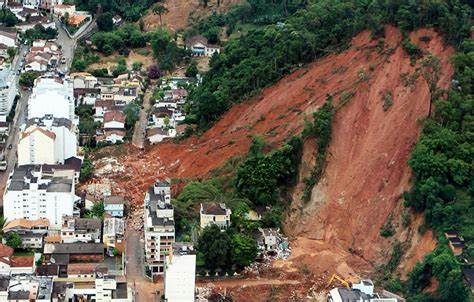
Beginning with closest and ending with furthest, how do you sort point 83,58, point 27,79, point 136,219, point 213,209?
point 213,209 → point 136,219 → point 27,79 → point 83,58

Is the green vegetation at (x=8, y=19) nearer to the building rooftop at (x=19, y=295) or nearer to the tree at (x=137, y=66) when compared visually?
the tree at (x=137, y=66)

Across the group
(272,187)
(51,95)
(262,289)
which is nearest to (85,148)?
Answer: (51,95)

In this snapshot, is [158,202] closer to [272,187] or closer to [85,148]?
[272,187]

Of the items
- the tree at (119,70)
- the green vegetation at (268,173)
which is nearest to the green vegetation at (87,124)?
the tree at (119,70)

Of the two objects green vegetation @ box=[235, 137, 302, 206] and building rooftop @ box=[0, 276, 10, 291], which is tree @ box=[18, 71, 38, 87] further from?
building rooftop @ box=[0, 276, 10, 291]

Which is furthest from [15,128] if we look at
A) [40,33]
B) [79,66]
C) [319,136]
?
[319,136]

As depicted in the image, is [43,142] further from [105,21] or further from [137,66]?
[105,21]

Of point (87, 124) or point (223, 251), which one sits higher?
point (87, 124)
